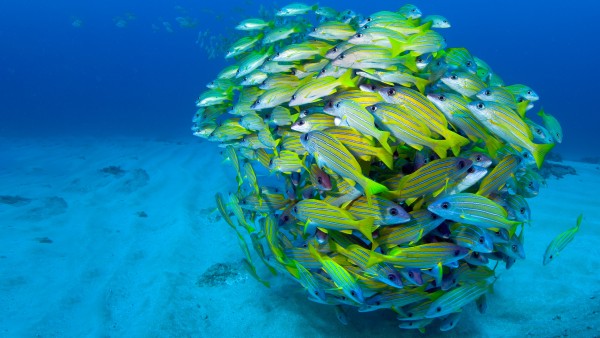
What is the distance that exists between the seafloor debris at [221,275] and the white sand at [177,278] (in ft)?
0.17

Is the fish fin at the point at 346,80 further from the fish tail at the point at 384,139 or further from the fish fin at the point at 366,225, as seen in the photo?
the fish fin at the point at 366,225

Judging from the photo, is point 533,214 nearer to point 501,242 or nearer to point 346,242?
point 501,242

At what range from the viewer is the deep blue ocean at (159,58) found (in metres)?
33.8

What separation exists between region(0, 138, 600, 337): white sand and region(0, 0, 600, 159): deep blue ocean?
17950 millimetres

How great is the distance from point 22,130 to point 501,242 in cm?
2793

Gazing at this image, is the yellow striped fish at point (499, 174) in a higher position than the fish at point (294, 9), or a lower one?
lower

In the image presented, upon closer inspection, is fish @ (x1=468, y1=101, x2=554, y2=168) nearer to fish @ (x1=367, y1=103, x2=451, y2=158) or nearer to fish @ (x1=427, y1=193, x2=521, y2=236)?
fish @ (x1=367, y1=103, x2=451, y2=158)

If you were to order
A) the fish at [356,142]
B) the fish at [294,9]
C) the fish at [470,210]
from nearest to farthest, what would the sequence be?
the fish at [470,210]
the fish at [356,142]
the fish at [294,9]

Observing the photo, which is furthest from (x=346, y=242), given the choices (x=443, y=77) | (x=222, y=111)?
(x=222, y=111)

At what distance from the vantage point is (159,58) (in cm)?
11775

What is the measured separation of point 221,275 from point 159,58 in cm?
12928

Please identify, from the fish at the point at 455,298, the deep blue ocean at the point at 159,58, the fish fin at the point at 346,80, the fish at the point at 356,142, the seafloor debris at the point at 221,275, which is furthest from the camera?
the deep blue ocean at the point at 159,58

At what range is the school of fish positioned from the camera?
7.90 feet

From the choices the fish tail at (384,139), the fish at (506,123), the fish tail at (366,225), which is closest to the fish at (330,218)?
the fish tail at (366,225)
